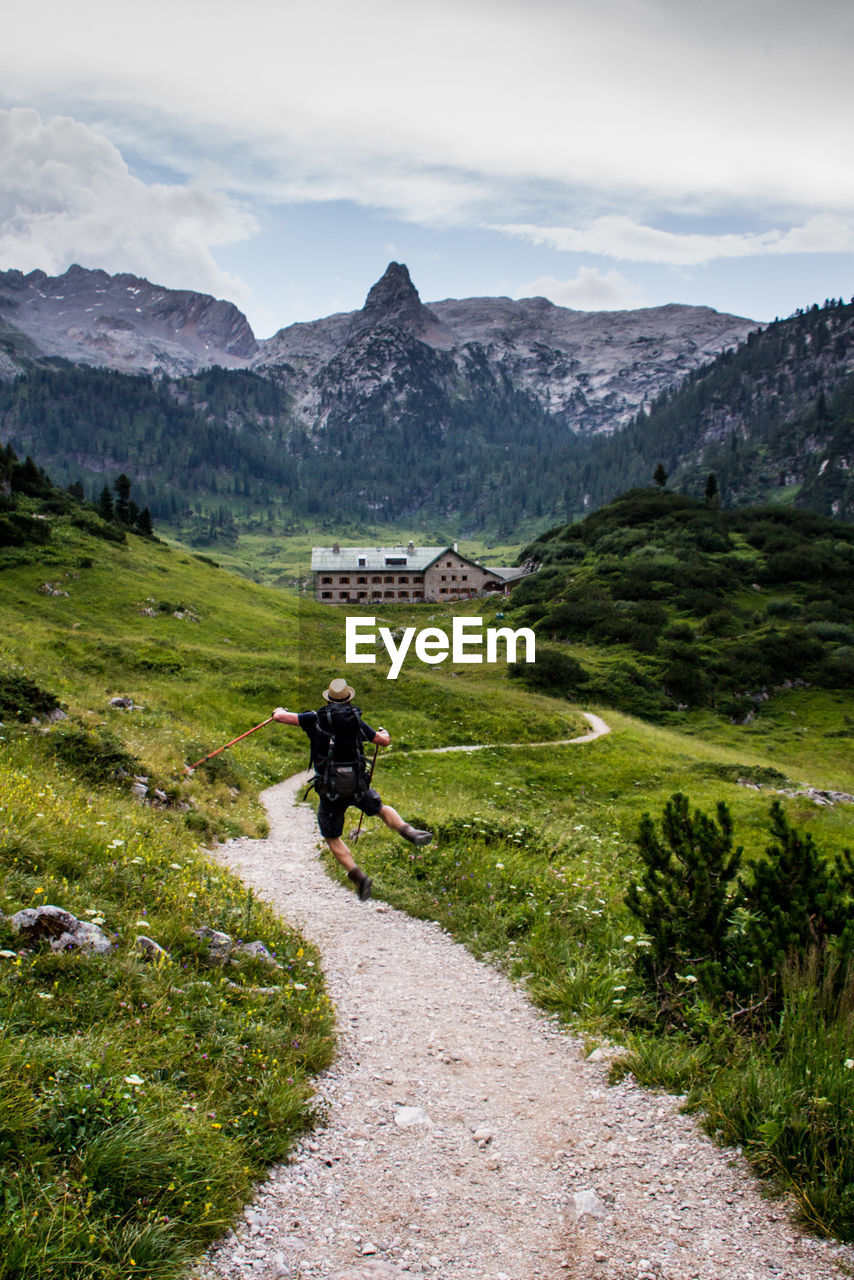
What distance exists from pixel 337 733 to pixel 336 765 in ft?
1.73

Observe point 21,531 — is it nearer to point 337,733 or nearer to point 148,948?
point 337,733

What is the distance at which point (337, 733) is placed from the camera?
37.1 ft

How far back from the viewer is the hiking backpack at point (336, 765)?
11.2m

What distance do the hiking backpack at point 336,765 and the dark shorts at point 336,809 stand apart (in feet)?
0.31

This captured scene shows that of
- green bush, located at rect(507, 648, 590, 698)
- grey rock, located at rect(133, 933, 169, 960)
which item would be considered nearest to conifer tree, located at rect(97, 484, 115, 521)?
green bush, located at rect(507, 648, 590, 698)

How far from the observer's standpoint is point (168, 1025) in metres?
6.11

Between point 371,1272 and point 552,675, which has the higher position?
point 371,1272

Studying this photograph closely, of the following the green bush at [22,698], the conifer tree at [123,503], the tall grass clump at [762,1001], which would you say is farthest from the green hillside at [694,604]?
the conifer tree at [123,503]

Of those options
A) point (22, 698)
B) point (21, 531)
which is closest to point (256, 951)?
point (22, 698)

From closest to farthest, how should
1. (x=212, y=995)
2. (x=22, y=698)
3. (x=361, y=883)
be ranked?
(x=212, y=995) → (x=361, y=883) → (x=22, y=698)

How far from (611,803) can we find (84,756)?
19.0 metres

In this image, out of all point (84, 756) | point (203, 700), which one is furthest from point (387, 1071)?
point (203, 700)

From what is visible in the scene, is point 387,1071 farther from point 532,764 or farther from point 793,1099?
point 532,764

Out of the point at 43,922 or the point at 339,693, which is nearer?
the point at 43,922
